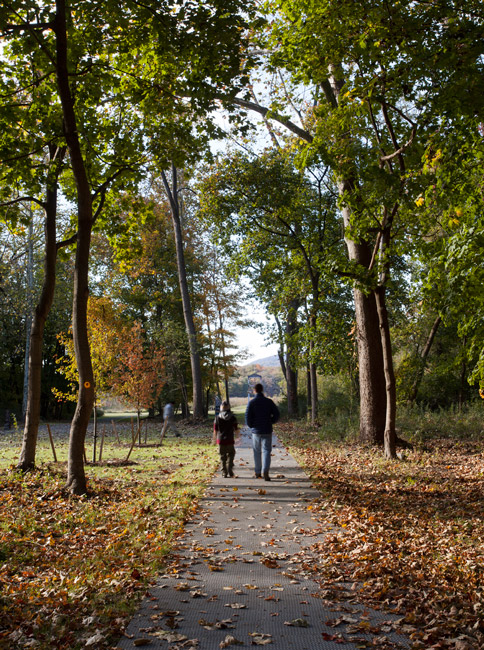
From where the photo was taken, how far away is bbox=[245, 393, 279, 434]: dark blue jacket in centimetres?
1068

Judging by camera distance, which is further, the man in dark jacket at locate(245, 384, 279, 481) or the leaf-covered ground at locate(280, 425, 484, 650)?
the man in dark jacket at locate(245, 384, 279, 481)

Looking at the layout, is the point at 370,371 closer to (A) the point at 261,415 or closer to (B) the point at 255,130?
(A) the point at 261,415

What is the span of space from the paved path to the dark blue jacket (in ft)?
9.29

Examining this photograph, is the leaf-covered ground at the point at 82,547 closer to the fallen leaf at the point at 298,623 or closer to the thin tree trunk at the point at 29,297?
the fallen leaf at the point at 298,623

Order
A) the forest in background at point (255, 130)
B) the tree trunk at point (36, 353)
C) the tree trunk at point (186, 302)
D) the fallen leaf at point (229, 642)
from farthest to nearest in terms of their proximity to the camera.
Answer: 1. the tree trunk at point (186, 302)
2. the tree trunk at point (36, 353)
3. the forest in background at point (255, 130)
4. the fallen leaf at point (229, 642)

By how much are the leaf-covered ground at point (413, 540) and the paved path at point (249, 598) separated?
273mm

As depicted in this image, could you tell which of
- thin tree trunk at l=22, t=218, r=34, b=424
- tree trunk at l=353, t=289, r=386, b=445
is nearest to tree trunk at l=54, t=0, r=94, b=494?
tree trunk at l=353, t=289, r=386, b=445

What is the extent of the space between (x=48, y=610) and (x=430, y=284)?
823 cm

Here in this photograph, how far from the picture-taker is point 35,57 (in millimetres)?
9961

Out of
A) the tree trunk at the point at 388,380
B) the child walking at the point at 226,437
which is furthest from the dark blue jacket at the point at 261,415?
the tree trunk at the point at 388,380

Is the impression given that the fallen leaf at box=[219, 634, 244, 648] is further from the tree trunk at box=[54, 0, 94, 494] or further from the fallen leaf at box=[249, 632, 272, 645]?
the tree trunk at box=[54, 0, 94, 494]

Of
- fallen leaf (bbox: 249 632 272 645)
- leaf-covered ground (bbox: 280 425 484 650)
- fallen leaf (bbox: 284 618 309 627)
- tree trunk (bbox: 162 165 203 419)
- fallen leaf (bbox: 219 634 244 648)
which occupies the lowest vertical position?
leaf-covered ground (bbox: 280 425 484 650)

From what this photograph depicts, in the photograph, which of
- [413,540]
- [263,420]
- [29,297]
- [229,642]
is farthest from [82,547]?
[29,297]

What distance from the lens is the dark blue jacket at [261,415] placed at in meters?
10.7
